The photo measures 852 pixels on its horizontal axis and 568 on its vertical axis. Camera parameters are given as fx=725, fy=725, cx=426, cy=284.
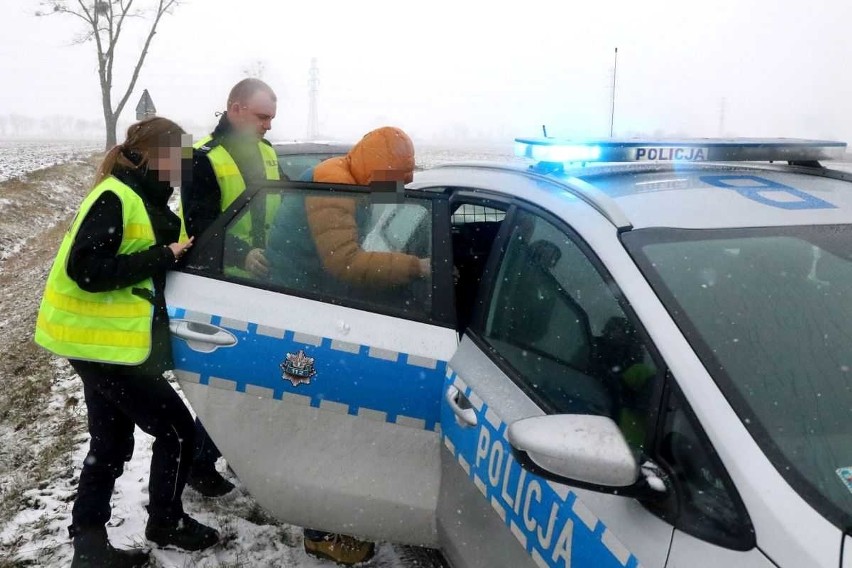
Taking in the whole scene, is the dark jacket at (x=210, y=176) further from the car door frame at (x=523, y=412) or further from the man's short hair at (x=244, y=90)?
the car door frame at (x=523, y=412)

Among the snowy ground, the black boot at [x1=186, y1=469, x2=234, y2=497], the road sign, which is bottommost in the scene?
the snowy ground

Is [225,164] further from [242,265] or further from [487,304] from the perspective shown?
[487,304]

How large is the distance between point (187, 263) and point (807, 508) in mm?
2120

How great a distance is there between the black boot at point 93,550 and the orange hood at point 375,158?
161 centimetres

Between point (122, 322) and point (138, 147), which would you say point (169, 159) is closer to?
point (138, 147)

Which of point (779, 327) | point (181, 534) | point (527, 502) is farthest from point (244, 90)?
point (779, 327)

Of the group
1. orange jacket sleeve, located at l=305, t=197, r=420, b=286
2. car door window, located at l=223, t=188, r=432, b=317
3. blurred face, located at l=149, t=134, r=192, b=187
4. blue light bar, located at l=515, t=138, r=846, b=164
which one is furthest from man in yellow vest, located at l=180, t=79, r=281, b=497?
blue light bar, located at l=515, t=138, r=846, b=164

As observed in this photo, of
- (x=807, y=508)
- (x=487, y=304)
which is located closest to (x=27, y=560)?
(x=487, y=304)

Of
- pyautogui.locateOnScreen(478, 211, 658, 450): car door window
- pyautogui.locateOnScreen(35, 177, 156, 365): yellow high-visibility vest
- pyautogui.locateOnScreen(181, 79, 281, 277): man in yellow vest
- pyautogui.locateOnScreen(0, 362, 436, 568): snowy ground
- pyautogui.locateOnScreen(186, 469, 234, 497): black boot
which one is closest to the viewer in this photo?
pyautogui.locateOnScreen(478, 211, 658, 450): car door window

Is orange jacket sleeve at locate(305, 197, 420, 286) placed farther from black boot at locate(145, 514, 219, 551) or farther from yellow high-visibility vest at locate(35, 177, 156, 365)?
black boot at locate(145, 514, 219, 551)

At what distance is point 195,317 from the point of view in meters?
2.50

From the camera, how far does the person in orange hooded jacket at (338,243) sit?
242 centimetres

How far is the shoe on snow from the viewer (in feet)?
9.05

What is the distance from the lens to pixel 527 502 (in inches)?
69.0
